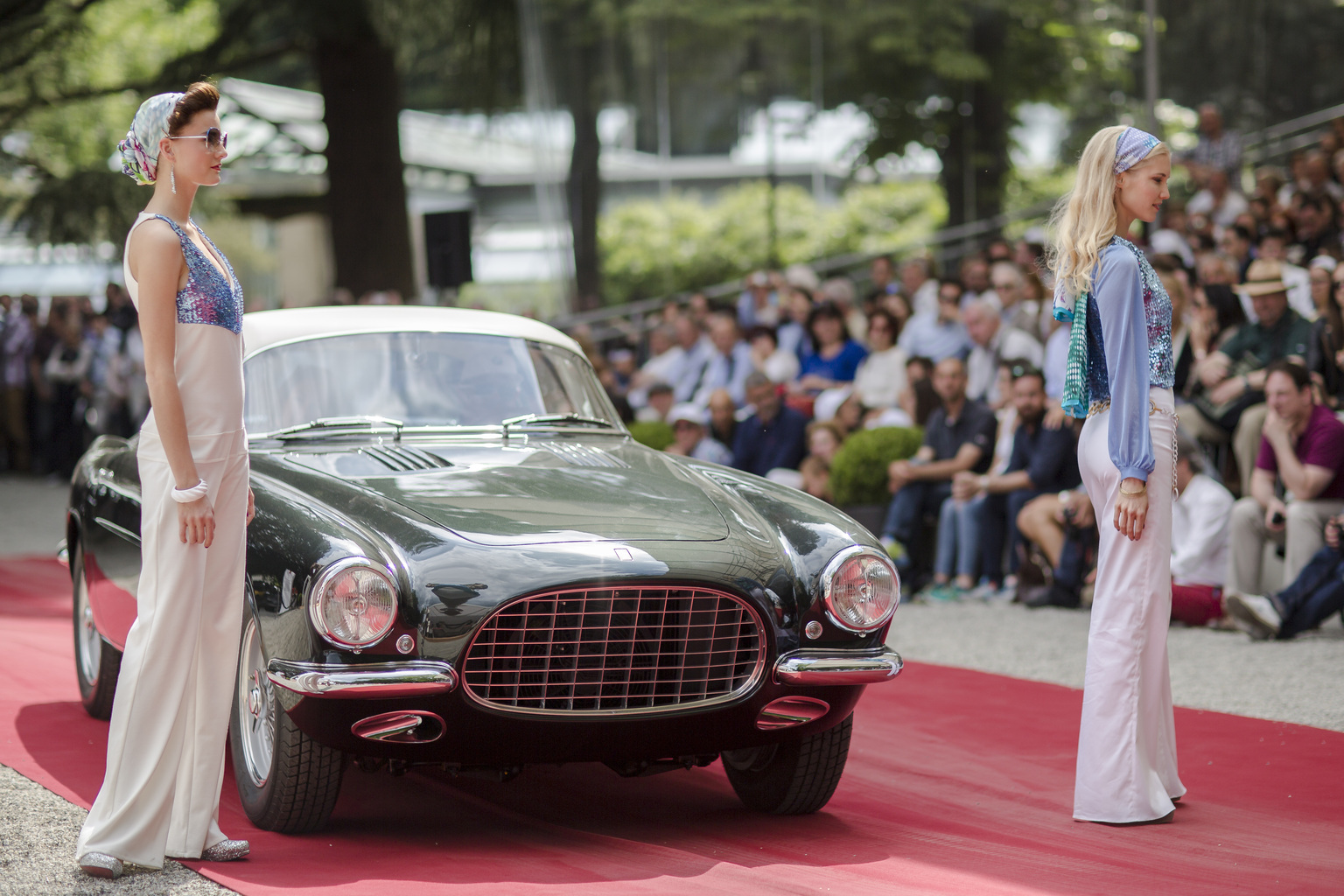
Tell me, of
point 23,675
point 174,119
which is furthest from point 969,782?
point 23,675

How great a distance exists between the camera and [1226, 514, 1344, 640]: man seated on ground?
315 inches

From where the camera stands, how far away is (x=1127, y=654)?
4.76 m

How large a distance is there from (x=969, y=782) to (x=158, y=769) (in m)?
2.88

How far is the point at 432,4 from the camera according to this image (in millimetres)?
17656

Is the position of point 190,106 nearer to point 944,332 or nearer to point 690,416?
point 690,416

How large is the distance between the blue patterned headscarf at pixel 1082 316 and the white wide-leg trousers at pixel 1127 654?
12 cm

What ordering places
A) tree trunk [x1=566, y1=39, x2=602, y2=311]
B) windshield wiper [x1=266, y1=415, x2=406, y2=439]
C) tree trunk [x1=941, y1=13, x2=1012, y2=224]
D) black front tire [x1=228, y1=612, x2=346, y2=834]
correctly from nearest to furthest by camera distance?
1. black front tire [x1=228, y1=612, x2=346, y2=834]
2. windshield wiper [x1=266, y1=415, x2=406, y2=439]
3. tree trunk [x1=941, y1=13, x2=1012, y2=224]
4. tree trunk [x1=566, y1=39, x2=602, y2=311]

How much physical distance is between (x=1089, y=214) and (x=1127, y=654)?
143 cm

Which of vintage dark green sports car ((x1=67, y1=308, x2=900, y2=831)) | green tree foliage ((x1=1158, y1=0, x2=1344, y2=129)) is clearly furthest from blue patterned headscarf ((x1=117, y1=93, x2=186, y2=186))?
green tree foliage ((x1=1158, y1=0, x2=1344, y2=129))

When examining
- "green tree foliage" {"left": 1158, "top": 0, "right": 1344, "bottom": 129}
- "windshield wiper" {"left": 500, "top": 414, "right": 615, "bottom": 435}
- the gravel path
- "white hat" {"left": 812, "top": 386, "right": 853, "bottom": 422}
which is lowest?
the gravel path

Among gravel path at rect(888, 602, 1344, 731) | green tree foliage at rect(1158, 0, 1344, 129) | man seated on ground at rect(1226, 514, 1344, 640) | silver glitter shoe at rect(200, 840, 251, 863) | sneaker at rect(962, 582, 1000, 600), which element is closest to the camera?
silver glitter shoe at rect(200, 840, 251, 863)

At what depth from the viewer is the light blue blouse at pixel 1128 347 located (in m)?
4.68

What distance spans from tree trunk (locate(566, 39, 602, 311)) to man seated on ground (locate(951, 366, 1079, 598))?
11028mm

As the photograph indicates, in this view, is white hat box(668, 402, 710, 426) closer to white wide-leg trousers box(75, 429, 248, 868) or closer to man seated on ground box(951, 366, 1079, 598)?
man seated on ground box(951, 366, 1079, 598)
